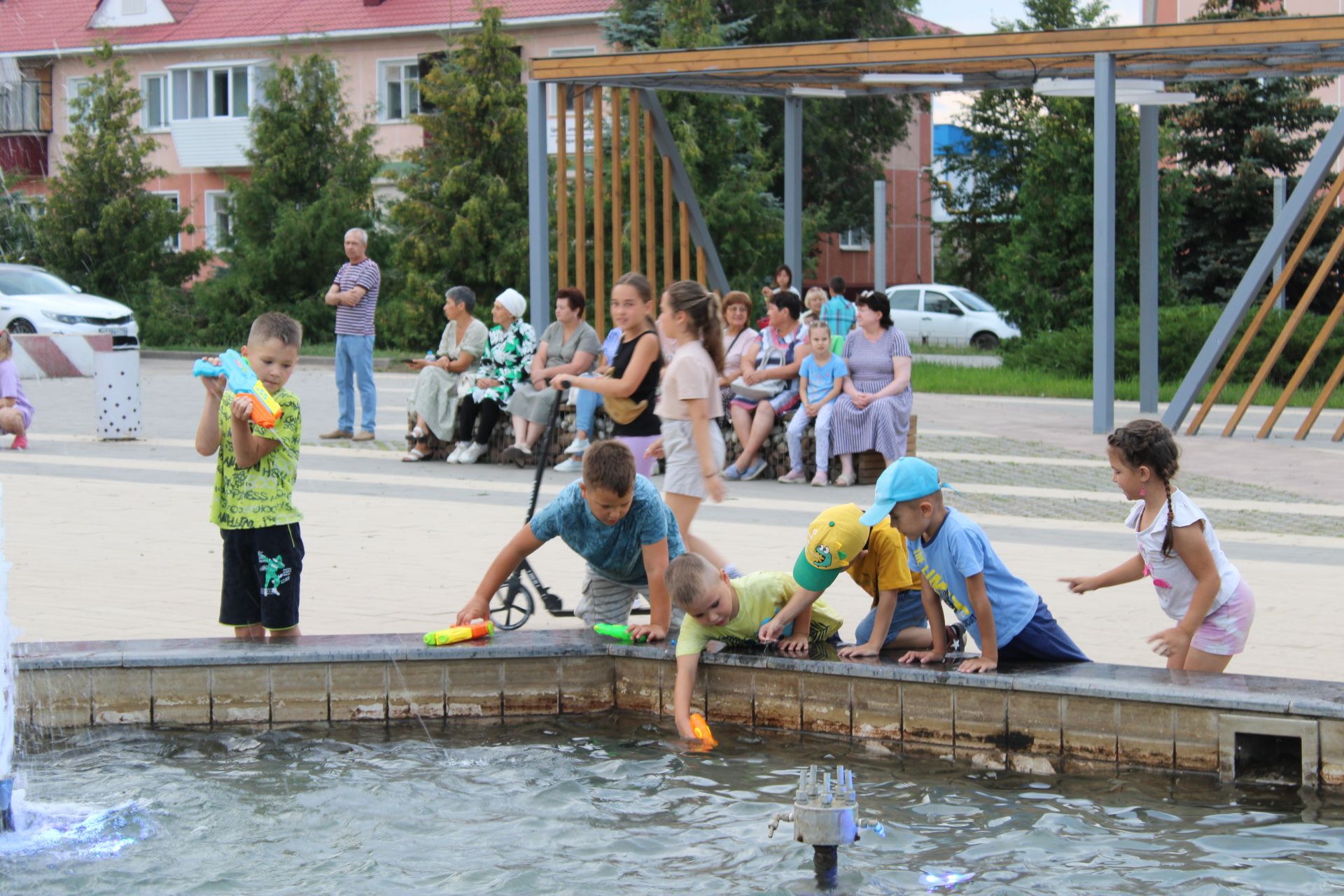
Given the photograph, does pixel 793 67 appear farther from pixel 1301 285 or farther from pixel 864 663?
pixel 1301 285

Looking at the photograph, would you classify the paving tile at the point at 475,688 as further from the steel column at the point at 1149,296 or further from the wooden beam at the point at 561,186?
the steel column at the point at 1149,296

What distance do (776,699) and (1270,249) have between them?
1075 cm

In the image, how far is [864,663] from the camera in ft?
19.4

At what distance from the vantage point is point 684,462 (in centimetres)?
787

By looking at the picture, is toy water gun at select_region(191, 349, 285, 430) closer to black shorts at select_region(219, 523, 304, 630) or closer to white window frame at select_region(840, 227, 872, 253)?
black shorts at select_region(219, 523, 304, 630)

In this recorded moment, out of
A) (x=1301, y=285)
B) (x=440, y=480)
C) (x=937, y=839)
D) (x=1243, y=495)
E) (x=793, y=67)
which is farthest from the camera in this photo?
(x=1301, y=285)

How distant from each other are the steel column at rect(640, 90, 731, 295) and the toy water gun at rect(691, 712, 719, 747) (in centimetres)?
1217

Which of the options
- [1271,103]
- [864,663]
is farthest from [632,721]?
[1271,103]

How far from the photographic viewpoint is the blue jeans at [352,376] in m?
15.5

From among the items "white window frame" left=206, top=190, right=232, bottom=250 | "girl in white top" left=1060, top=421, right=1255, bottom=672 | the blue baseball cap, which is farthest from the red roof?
"girl in white top" left=1060, top=421, right=1255, bottom=672

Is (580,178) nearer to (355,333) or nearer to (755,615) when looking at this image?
(355,333)

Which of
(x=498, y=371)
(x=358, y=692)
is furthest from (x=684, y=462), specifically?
(x=498, y=371)

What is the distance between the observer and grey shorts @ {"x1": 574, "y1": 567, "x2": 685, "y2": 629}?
6707 millimetres

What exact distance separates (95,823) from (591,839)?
1.58 meters
